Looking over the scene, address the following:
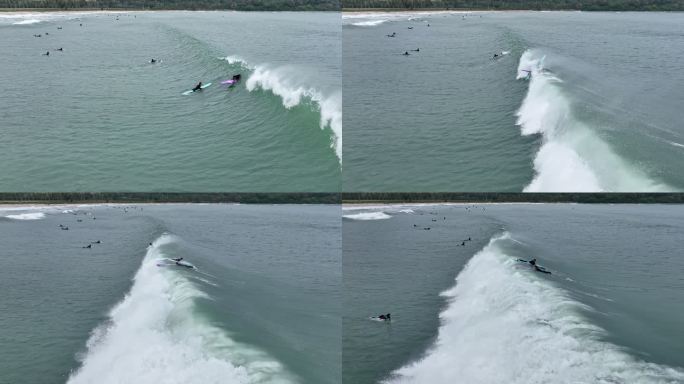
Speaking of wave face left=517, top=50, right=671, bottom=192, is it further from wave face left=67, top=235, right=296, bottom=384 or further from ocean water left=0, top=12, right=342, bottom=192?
wave face left=67, top=235, right=296, bottom=384

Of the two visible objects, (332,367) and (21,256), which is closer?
(332,367)

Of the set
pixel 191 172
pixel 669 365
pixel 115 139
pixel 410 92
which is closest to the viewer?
pixel 669 365

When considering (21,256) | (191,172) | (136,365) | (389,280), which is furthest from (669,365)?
(21,256)

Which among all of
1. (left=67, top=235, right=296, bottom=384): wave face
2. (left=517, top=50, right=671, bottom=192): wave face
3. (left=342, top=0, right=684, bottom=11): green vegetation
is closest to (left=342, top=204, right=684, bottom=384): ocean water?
(left=67, top=235, right=296, bottom=384): wave face

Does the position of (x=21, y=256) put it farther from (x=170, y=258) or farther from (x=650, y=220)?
(x=650, y=220)

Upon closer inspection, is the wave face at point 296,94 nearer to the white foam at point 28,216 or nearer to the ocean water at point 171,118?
the ocean water at point 171,118

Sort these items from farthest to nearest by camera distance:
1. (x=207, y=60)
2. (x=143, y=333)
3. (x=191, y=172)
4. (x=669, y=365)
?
(x=207, y=60) → (x=191, y=172) → (x=143, y=333) → (x=669, y=365)

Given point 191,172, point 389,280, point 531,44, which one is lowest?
point 389,280

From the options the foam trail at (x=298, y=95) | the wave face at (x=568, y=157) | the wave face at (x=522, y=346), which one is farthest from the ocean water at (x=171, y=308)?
the wave face at (x=568, y=157)

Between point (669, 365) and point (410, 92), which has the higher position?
point (410, 92)
